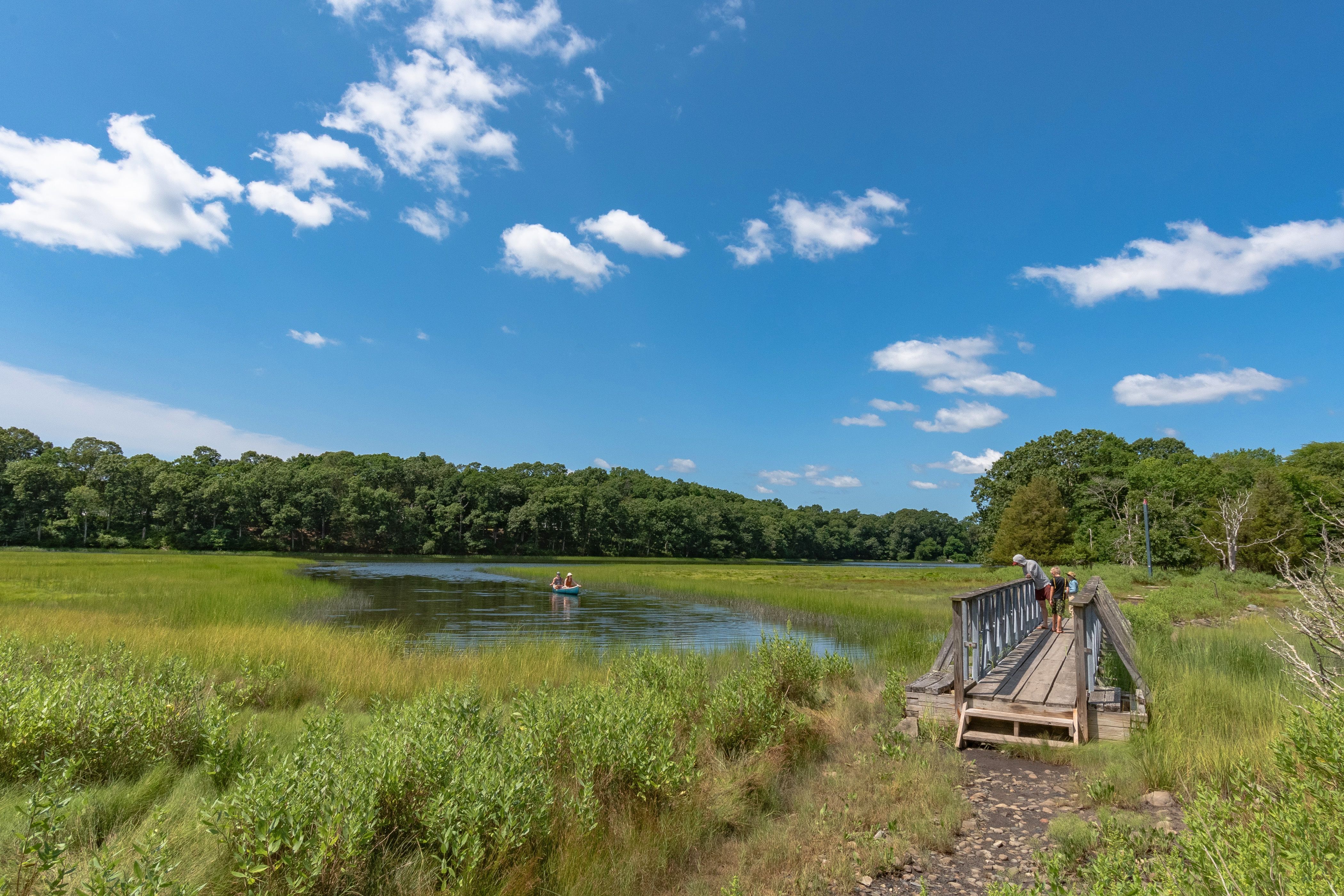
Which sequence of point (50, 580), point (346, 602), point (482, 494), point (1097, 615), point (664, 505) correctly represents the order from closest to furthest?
point (1097, 615) → point (50, 580) → point (346, 602) → point (482, 494) → point (664, 505)

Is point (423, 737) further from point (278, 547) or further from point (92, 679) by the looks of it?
point (278, 547)

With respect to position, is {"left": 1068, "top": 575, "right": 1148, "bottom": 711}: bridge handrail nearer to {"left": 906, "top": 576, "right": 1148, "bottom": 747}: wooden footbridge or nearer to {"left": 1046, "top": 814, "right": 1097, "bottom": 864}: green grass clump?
{"left": 906, "top": 576, "right": 1148, "bottom": 747}: wooden footbridge

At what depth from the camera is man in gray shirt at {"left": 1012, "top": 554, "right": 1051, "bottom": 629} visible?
13414mm

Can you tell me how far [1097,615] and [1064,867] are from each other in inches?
322

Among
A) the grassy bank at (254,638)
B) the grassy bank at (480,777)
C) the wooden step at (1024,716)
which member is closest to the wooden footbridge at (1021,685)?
the wooden step at (1024,716)

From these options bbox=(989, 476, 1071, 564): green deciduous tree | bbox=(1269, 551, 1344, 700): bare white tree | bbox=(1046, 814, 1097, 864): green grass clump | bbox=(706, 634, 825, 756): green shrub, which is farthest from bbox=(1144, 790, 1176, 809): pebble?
bbox=(989, 476, 1071, 564): green deciduous tree

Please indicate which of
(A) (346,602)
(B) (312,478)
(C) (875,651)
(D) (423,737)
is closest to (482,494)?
(B) (312,478)

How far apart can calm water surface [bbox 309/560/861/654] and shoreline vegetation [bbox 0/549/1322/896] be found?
309 centimetres

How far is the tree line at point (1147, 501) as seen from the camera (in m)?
40.2

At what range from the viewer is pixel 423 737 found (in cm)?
496

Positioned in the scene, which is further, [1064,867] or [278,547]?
[278,547]

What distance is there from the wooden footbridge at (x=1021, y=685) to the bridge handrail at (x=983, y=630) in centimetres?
2

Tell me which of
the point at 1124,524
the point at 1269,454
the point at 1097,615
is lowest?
the point at 1097,615

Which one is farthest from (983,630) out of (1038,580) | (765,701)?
(1038,580)
